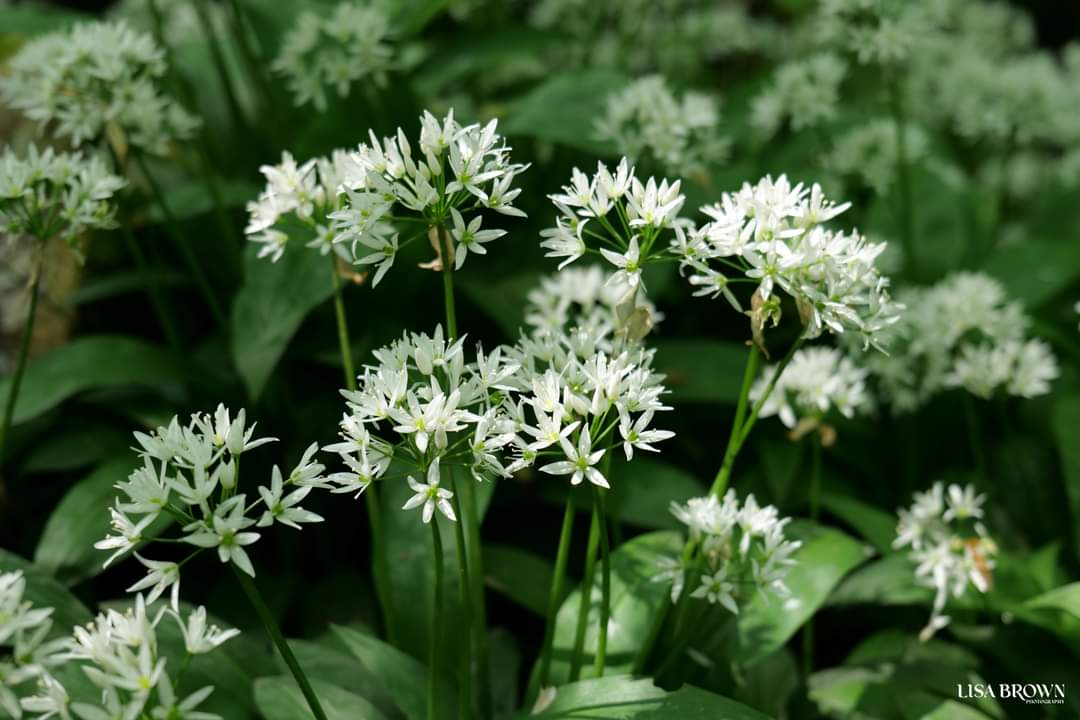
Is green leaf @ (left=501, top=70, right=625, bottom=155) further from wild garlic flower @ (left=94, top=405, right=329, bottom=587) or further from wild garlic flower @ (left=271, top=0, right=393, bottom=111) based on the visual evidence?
wild garlic flower @ (left=94, top=405, right=329, bottom=587)

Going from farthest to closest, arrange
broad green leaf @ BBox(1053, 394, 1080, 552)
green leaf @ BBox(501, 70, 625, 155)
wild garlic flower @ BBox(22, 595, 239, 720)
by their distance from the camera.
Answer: green leaf @ BBox(501, 70, 625, 155) → broad green leaf @ BBox(1053, 394, 1080, 552) → wild garlic flower @ BBox(22, 595, 239, 720)

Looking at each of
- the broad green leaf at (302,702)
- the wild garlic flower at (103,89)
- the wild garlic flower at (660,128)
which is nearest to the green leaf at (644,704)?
the broad green leaf at (302,702)

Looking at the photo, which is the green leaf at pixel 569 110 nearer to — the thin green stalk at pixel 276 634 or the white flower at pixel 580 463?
the white flower at pixel 580 463

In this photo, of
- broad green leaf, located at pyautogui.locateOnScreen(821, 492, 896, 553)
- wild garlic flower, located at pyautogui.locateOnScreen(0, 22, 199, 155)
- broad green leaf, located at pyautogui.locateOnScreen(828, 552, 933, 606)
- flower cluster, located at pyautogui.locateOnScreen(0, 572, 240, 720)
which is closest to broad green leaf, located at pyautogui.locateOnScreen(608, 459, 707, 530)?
broad green leaf, located at pyautogui.locateOnScreen(821, 492, 896, 553)

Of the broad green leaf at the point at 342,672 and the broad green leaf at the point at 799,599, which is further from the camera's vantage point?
the broad green leaf at the point at 799,599

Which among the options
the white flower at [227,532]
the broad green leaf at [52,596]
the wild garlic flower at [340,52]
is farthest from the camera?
the wild garlic flower at [340,52]
